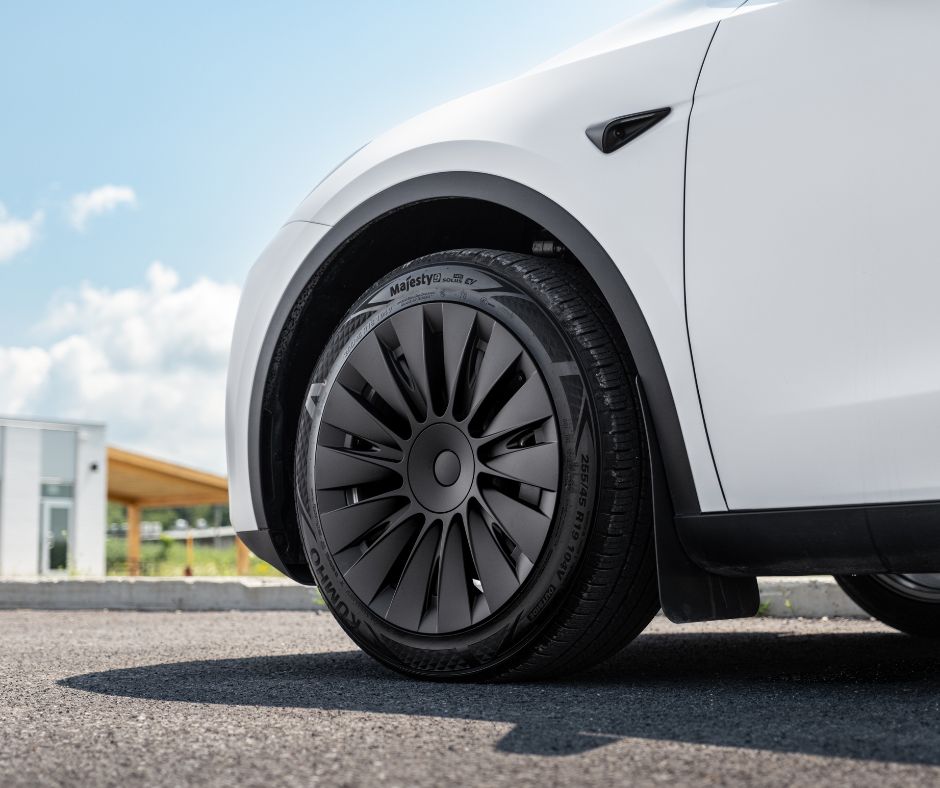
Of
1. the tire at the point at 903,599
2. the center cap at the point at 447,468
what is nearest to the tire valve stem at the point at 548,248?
the center cap at the point at 447,468

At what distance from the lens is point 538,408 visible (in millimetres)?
2303

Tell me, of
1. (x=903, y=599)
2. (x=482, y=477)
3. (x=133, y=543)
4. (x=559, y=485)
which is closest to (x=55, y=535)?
(x=133, y=543)

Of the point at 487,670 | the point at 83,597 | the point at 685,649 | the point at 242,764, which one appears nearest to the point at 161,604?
the point at 83,597

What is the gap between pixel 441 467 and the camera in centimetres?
243

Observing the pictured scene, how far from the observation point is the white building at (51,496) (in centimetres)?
2625

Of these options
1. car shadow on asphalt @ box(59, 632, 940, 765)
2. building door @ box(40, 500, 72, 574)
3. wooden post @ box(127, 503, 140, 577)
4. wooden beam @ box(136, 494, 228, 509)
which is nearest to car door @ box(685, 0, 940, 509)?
car shadow on asphalt @ box(59, 632, 940, 765)

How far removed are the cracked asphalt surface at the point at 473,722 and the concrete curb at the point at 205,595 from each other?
1544mm

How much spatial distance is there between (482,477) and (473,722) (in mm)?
625

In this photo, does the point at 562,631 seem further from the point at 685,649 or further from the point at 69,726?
the point at 685,649

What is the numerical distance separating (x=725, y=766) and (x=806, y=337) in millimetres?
912

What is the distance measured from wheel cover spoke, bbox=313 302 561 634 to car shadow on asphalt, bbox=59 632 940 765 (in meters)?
0.23

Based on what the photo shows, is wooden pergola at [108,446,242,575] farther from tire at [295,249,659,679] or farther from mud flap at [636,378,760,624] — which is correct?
mud flap at [636,378,760,624]

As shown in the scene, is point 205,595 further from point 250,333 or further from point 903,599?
point 903,599

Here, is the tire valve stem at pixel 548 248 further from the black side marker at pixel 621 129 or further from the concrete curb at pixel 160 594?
the concrete curb at pixel 160 594
